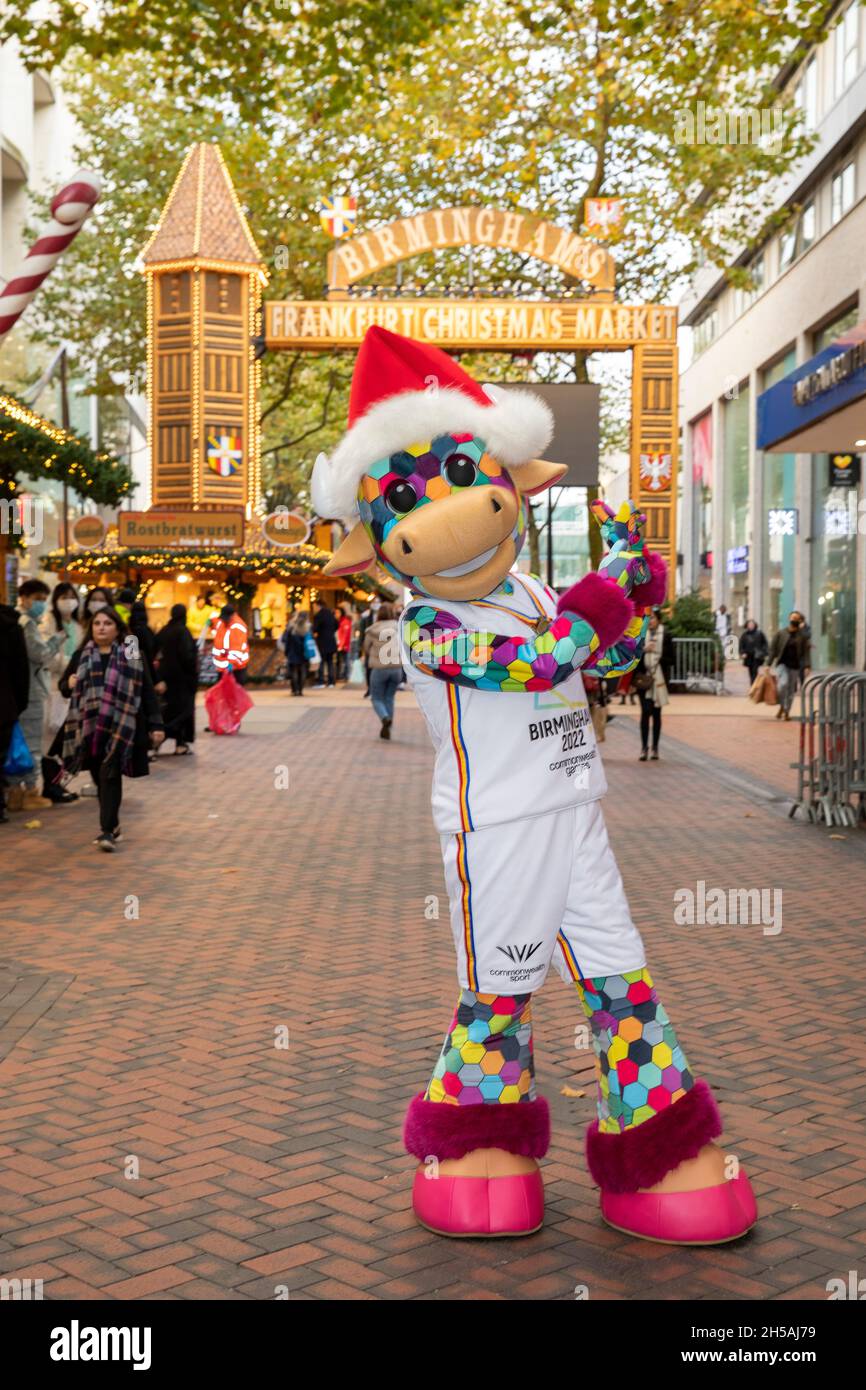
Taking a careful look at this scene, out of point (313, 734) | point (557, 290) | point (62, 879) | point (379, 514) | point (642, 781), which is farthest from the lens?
point (557, 290)

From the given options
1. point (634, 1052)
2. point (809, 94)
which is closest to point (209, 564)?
point (809, 94)

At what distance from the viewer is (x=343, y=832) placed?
11.1m

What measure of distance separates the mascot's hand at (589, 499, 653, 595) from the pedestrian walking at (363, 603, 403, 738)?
13.4m

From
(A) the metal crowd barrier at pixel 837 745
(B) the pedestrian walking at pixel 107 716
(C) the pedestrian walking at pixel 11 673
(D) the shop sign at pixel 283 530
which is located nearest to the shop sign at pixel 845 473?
(D) the shop sign at pixel 283 530

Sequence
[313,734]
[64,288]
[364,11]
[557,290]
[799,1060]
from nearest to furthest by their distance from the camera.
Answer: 1. [799,1060]
2. [364,11]
3. [313,734]
4. [557,290]
5. [64,288]

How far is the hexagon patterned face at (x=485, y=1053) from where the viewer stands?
12.3 feet

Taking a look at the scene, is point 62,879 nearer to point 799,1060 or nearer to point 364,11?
point 799,1060

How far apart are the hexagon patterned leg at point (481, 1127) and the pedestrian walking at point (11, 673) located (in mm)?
7817

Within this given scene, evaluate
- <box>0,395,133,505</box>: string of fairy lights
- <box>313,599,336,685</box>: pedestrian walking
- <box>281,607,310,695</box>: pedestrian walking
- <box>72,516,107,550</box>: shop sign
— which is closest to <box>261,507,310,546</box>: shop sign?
<box>313,599,336,685</box>: pedestrian walking

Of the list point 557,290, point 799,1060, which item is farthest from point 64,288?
point 799,1060

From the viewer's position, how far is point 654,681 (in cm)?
1541

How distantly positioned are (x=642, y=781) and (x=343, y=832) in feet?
14.8

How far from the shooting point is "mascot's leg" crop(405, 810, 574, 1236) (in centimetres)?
367

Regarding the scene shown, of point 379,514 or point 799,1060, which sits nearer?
point 379,514
